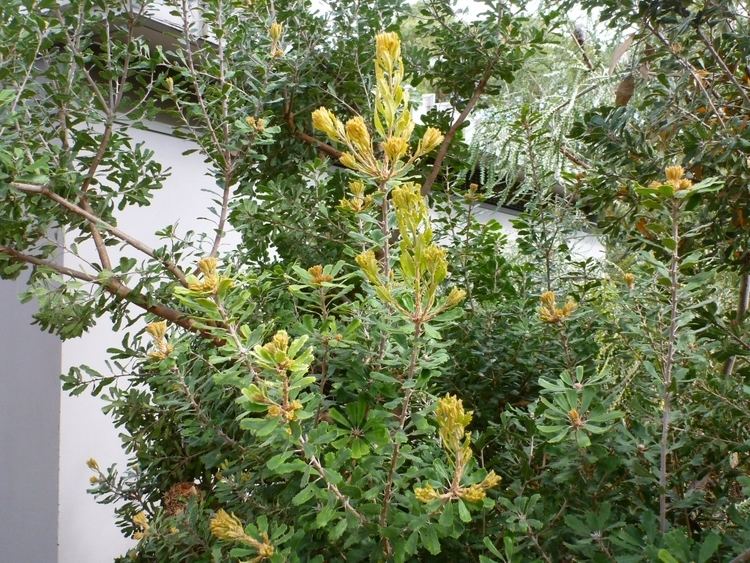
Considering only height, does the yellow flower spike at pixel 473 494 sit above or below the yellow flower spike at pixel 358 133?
below

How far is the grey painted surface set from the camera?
2.46 metres

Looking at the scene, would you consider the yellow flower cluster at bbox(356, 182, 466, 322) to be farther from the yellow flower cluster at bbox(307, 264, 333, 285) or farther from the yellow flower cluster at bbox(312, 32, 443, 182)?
the yellow flower cluster at bbox(307, 264, 333, 285)

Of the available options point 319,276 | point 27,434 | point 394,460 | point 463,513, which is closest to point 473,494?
point 463,513

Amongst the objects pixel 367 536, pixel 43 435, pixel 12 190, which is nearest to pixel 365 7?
pixel 12 190

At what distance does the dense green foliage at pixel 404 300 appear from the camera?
90 cm

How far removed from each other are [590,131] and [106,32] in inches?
40.0

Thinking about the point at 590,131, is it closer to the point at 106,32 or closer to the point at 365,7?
the point at 365,7

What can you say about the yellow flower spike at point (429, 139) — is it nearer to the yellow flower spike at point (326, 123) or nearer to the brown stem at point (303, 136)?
the yellow flower spike at point (326, 123)

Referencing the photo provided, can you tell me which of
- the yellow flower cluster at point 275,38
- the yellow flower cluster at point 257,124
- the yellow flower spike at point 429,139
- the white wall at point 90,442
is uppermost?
the yellow flower cluster at point 275,38

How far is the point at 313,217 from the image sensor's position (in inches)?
65.8

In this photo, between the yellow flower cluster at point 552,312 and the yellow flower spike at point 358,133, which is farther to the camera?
the yellow flower cluster at point 552,312

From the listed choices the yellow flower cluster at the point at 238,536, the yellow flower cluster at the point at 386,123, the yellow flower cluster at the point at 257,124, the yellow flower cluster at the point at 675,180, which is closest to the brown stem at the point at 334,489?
the yellow flower cluster at the point at 238,536

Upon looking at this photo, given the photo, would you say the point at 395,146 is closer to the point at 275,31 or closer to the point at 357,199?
the point at 357,199

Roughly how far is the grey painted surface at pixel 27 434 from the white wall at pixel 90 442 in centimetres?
4
